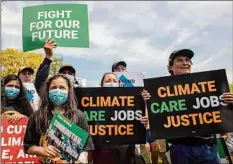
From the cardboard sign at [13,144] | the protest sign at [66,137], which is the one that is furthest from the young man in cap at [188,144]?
the cardboard sign at [13,144]

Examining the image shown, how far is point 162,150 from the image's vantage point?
5.75 metres

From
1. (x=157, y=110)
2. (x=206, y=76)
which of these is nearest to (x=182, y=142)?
(x=157, y=110)

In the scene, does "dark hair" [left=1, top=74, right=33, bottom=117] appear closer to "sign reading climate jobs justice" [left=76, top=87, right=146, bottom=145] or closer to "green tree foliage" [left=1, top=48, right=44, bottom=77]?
"sign reading climate jobs justice" [left=76, top=87, right=146, bottom=145]

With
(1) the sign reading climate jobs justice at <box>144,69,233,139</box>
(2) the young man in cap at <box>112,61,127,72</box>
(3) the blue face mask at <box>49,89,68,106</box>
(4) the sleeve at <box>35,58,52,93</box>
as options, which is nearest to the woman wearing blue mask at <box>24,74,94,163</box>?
(3) the blue face mask at <box>49,89,68,106</box>

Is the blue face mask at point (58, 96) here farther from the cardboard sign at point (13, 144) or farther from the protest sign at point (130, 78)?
the protest sign at point (130, 78)

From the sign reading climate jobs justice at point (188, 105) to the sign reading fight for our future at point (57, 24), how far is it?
2073 millimetres

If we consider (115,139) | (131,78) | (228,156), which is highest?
(131,78)

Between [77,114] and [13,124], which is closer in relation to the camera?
[77,114]

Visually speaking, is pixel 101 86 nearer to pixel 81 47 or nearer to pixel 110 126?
pixel 110 126

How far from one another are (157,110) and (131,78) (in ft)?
10.1

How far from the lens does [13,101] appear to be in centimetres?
501

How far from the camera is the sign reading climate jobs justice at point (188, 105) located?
14.3ft

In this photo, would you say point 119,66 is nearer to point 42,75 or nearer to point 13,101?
point 13,101

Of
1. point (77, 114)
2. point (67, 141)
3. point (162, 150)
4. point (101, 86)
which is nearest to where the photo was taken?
point (67, 141)
